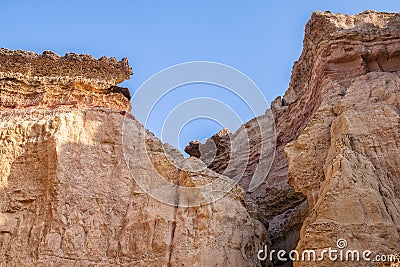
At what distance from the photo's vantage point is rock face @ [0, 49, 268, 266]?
15.5 m

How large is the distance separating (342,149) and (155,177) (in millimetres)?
6190

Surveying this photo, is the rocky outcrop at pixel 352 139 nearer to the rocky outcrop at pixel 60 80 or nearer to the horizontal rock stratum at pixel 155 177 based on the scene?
the horizontal rock stratum at pixel 155 177

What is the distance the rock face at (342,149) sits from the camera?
43.1 feet

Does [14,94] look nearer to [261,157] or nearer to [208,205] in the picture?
[208,205]

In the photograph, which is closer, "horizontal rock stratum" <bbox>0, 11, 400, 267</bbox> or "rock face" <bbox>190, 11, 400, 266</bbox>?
"rock face" <bbox>190, 11, 400, 266</bbox>

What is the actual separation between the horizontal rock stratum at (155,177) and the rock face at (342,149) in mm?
45

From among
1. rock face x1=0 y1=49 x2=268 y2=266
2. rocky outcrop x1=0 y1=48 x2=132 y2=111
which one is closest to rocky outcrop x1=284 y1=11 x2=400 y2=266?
rock face x1=0 y1=49 x2=268 y2=266

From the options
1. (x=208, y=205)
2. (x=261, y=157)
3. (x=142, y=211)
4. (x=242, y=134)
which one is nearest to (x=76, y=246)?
(x=142, y=211)

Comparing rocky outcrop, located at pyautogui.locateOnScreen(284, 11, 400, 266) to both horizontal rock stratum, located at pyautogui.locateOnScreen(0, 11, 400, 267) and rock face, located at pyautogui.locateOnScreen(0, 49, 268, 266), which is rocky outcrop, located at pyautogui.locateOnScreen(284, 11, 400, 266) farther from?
rock face, located at pyautogui.locateOnScreen(0, 49, 268, 266)

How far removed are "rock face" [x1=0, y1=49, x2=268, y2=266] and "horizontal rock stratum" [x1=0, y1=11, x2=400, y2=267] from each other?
0.12 ft
